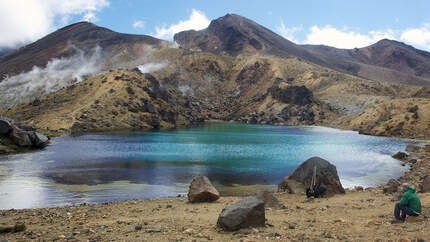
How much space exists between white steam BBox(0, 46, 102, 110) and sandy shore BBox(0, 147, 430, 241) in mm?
141382

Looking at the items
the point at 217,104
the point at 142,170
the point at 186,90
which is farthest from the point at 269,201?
the point at 186,90

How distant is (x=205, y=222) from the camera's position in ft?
48.9

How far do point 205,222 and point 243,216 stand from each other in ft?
8.67

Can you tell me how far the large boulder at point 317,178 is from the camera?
Answer: 23.4m

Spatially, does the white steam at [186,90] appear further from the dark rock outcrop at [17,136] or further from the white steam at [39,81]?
the dark rock outcrop at [17,136]

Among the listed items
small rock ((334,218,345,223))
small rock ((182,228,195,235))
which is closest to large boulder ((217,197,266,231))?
small rock ((182,228,195,235))

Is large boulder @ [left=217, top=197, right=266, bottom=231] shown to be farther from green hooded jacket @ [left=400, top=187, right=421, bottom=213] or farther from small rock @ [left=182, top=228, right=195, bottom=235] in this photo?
green hooded jacket @ [left=400, top=187, right=421, bottom=213]

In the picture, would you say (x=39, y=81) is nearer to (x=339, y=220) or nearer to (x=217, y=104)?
(x=217, y=104)

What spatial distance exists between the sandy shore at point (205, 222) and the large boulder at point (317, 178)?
1.61 meters

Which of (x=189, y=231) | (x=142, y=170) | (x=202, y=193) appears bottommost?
(x=142, y=170)

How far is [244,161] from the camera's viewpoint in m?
45.0

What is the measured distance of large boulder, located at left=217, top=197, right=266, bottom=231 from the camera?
12.8 metres

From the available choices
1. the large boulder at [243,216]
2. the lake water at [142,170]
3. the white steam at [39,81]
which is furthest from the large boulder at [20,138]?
the white steam at [39,81]

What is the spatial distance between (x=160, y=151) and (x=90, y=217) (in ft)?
123
